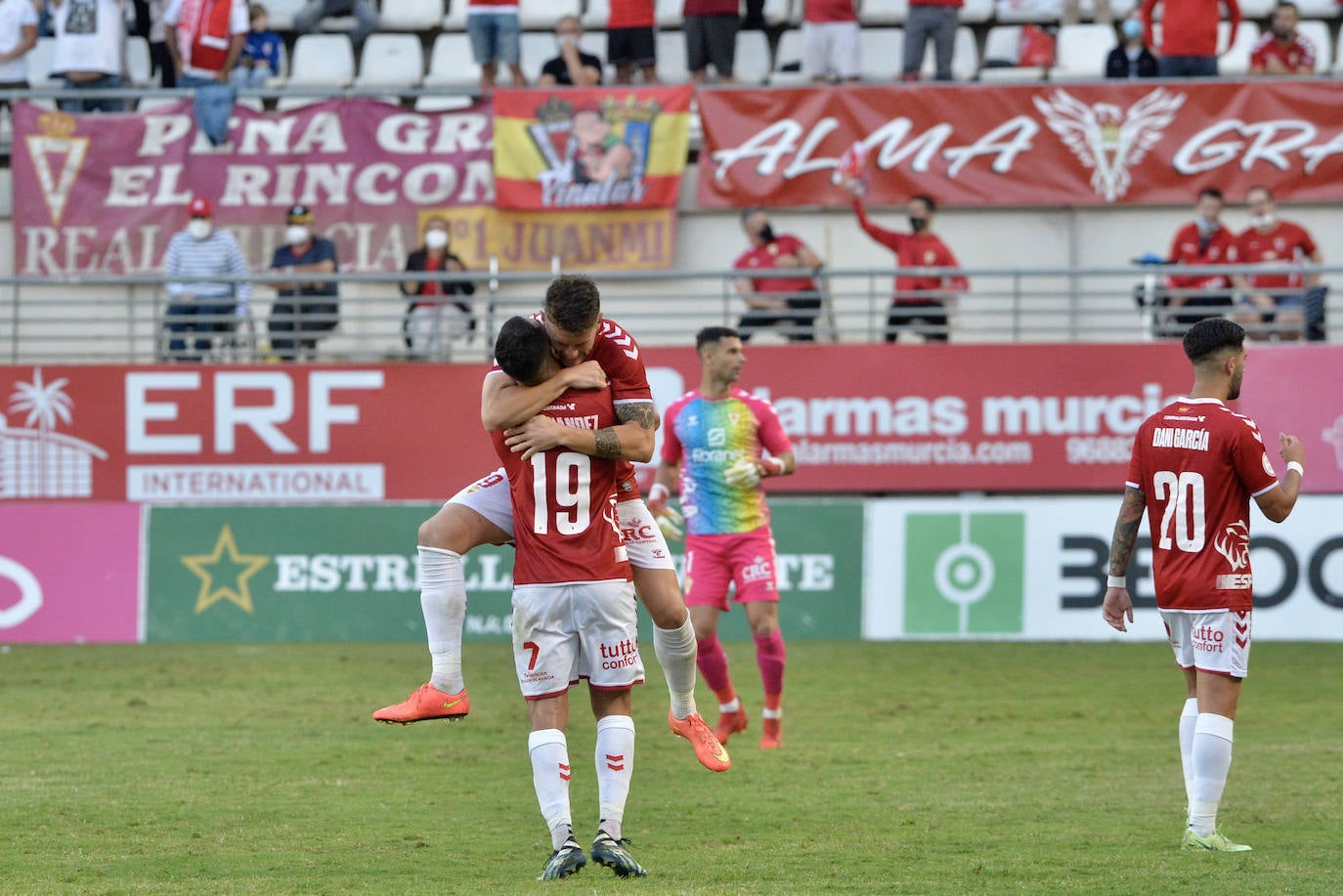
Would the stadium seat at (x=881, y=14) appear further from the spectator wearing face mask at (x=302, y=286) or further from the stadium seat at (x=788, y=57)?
the spectator wearing face mask at (x=302, y=286)

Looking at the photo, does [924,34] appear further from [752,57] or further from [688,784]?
[688,784]

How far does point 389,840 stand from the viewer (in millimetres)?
8164

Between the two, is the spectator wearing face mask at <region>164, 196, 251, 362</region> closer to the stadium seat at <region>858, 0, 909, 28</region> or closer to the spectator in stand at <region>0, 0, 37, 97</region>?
the spectator in stand at <region>0, 0, 37, 97</region>

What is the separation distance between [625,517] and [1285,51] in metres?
16.4

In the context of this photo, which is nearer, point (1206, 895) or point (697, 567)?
point (1206, 895)

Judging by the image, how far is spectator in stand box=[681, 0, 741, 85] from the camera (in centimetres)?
2183

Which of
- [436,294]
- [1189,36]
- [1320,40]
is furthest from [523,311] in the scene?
[1320,40]

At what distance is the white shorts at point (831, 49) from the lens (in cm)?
2177

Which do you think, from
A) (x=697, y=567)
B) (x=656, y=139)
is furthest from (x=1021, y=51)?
(x=697, y=567)

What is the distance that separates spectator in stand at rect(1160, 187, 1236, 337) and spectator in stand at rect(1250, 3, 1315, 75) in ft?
10.0

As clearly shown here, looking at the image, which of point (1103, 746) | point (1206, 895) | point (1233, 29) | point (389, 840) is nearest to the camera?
point (1206, 895)

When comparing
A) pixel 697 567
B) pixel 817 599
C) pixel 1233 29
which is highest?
pixel 1233 29

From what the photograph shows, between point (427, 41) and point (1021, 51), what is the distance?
7.98m

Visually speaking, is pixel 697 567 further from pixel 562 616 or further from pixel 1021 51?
pixel 1021 51
